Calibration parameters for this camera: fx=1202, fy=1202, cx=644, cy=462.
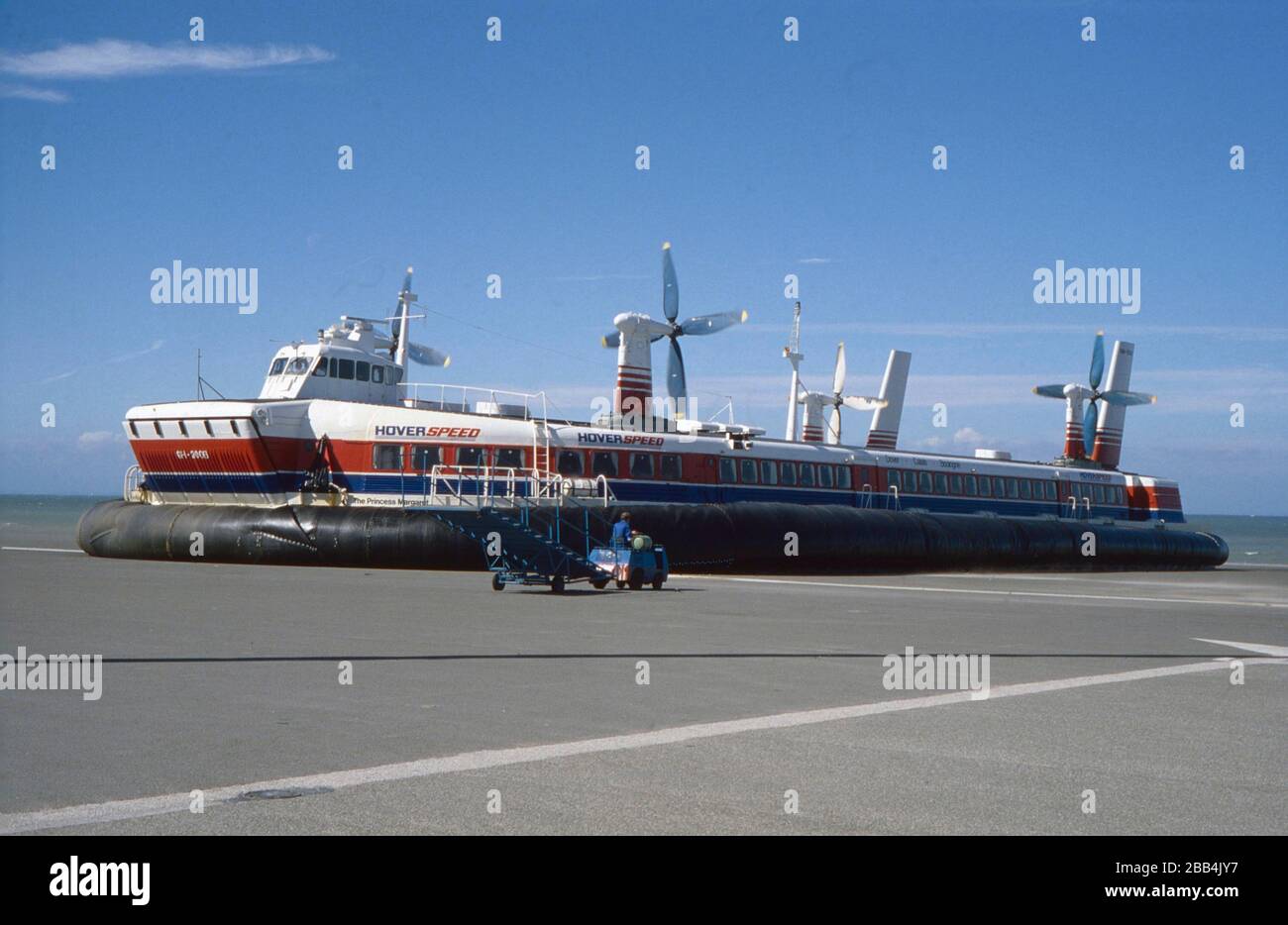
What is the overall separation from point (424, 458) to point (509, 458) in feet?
7.25

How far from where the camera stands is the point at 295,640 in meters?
11.7

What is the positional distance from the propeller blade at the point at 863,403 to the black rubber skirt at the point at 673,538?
7.11m

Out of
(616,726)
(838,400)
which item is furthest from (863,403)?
(616,726)

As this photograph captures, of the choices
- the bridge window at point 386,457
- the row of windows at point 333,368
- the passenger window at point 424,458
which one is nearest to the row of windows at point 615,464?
the passenger window at point 424,458

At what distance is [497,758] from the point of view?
669 centimetres

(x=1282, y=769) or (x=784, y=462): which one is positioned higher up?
(x=784, y=462)

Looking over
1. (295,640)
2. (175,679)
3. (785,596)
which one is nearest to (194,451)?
(785,596)

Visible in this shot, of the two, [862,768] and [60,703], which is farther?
[60,703]

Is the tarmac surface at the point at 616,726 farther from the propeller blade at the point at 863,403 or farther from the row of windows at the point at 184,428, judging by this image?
the propeller blade at the point at 863,403

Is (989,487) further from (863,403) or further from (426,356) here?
(426,356)

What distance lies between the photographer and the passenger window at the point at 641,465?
31.6 m
